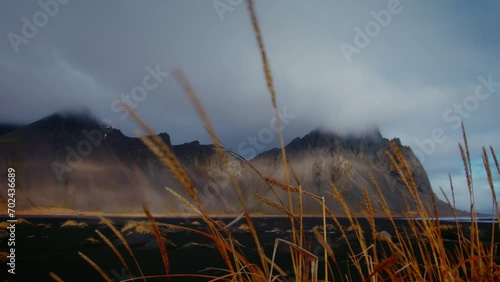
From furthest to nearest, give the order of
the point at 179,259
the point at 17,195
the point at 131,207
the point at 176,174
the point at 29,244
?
1. the point at 131,207
2. the point at 17,195
3. the point at 29,244
4. the point at 179,259
5. the point at 176,174

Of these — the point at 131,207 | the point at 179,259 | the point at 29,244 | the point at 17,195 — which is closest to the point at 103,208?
the point at 131,207

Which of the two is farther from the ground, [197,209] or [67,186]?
[67,186]

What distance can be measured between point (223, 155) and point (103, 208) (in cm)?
20499

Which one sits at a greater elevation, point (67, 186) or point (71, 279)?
point (67, 186)

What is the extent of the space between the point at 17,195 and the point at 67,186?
922 inches

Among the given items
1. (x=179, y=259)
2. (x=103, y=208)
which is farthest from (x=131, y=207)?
(x=179, y=259)

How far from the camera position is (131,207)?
192250 mm

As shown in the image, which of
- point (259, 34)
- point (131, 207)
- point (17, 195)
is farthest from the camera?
point (131, 207)

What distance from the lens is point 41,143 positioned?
19738 centimetres

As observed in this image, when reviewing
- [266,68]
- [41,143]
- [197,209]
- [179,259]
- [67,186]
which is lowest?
[179,259]

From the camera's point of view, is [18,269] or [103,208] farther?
[103,208]

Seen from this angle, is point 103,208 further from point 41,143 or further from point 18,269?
point 18,269

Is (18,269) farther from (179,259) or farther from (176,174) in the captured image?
(176,174)

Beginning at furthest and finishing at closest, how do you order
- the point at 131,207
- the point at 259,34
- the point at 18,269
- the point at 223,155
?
1. the point at 131,207
2. the point at 18,269
3. the point at 223,155
4. the point at 259,34
